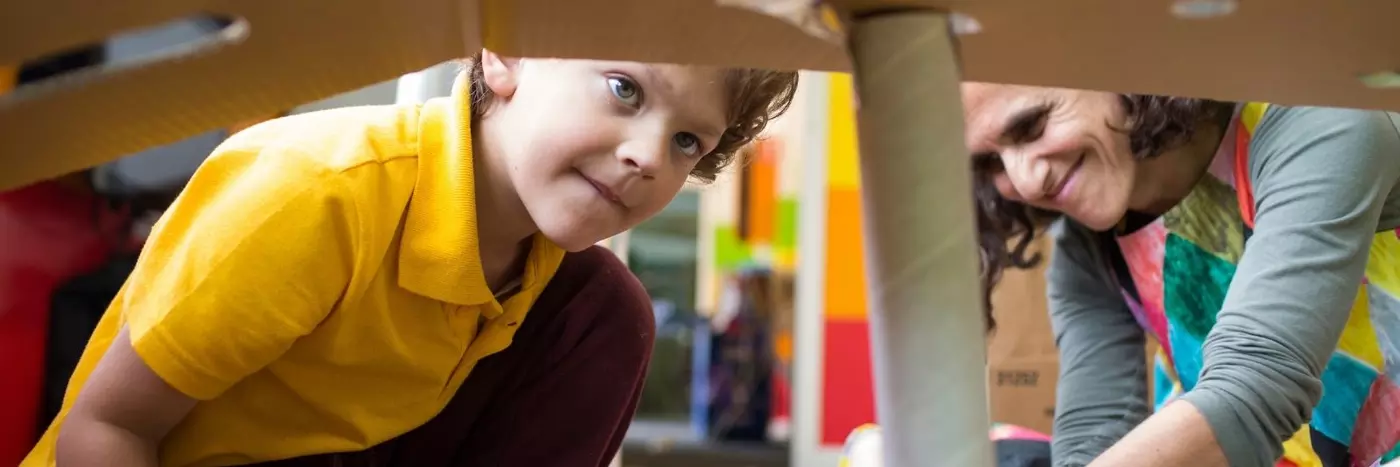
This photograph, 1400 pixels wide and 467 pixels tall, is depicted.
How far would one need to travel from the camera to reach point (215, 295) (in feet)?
1.61

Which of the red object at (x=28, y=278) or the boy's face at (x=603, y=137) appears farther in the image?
the red object at (x=28, y=278)

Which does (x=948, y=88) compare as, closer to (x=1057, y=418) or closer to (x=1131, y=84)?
(x=1131, y=84)

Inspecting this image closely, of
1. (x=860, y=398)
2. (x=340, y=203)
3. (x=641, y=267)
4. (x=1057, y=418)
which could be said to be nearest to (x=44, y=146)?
(x=340, y=203)

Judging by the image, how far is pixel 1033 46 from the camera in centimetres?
35

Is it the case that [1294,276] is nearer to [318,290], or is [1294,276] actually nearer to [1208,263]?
[1208,263]

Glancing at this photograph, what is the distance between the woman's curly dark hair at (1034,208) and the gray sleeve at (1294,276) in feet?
0.28

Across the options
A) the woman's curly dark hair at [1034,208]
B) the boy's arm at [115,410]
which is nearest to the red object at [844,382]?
the woman's curly dark hair at [1034,208]

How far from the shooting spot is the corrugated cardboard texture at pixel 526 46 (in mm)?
303

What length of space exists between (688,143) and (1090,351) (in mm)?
532

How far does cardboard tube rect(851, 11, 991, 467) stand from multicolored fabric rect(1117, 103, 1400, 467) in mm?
457

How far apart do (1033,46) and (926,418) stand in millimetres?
137

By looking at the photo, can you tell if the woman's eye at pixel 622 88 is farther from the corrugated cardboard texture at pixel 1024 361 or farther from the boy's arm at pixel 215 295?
the corrugated cardboard texture at pixel 1024 361

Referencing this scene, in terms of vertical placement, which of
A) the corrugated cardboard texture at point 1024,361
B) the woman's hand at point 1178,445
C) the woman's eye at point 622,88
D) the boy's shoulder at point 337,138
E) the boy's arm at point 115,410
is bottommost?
the corrugated cardboard texture at point 1024,361

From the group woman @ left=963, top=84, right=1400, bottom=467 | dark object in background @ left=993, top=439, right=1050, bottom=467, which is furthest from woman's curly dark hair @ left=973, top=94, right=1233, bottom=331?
dark object in background @ left=993, top=439, right=1050, bottom=467
